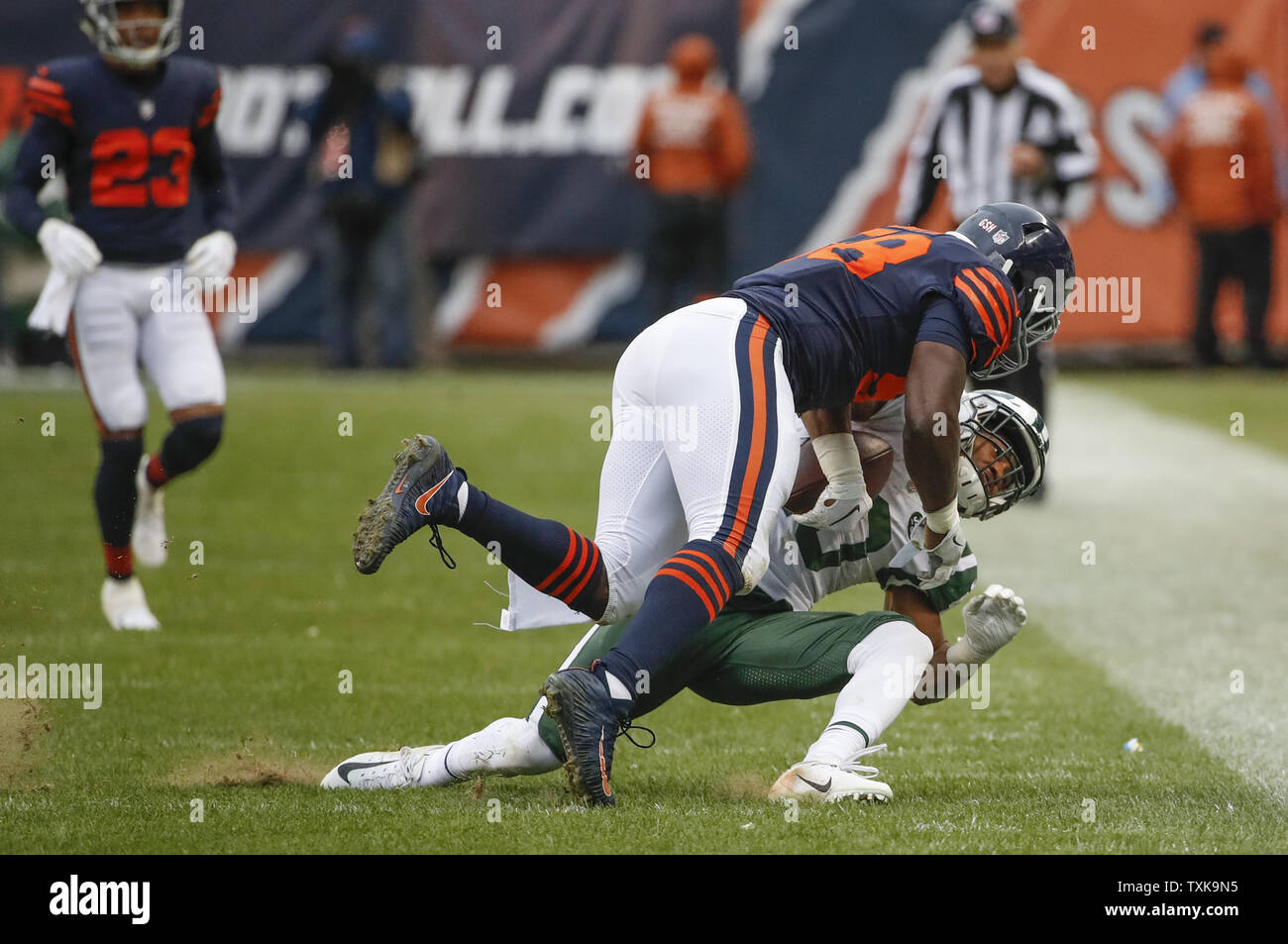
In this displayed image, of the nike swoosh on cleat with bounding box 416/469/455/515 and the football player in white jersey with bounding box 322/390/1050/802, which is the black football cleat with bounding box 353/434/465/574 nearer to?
the nike swoosh on cleat with bounding box 416/469/455/515

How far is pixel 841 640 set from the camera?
→ 14.1 feet

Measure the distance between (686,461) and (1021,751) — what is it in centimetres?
135

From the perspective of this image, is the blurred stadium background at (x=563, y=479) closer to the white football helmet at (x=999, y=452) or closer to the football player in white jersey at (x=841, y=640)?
the football player in white jersey at (x=841, y=640)

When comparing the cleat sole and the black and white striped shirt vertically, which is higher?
the black and white striped shirt

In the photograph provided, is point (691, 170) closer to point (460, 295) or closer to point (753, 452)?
point (460, 295)

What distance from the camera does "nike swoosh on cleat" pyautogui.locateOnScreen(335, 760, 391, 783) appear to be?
435 centimetres

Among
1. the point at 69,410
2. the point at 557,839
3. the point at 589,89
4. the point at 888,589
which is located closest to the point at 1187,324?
the point at 589,89

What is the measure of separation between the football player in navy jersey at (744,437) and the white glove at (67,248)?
8.07 ft

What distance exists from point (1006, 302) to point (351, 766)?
1.82m

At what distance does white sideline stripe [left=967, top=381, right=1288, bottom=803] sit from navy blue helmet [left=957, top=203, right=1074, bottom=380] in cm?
113

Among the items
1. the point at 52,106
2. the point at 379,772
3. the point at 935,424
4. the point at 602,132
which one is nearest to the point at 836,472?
the point at 935,424

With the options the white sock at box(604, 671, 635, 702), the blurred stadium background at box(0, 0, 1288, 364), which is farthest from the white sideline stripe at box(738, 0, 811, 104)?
the white sock at box(604, 671, 635, 702)

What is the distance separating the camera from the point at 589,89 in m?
15.2

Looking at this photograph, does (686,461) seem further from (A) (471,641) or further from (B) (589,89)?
(B) (589,89)
